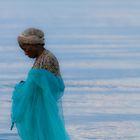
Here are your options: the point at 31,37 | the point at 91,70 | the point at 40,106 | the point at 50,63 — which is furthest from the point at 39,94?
the point at 91,70

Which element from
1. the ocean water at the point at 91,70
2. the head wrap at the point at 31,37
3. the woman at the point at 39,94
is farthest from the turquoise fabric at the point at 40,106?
the ocean water at the point at 91,70

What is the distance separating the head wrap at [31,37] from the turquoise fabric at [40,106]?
0.23 metres

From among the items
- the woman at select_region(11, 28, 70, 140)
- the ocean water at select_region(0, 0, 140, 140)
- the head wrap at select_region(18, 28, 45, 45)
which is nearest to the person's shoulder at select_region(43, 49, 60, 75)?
the woman at select_region(11, 28, 70, 140)

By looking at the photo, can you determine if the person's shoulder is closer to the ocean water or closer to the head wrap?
the head wrap

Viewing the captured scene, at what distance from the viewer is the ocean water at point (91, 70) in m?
12.5

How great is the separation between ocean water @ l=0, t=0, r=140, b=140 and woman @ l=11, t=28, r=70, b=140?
3.15 meters

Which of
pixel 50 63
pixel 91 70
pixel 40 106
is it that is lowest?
pixel 91 70

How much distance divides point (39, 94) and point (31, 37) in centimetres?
47

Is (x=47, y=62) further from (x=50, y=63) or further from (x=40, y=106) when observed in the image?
(x=40, y=106)

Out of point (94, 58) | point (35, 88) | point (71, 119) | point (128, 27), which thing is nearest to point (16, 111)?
point (35, 88)

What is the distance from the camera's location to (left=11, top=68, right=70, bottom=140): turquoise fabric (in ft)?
26.5

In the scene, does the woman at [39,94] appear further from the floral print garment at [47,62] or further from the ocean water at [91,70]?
the ocean water at [91,70]

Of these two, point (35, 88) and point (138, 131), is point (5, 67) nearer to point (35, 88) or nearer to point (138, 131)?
point (138, 131)

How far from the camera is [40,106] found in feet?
26.6
